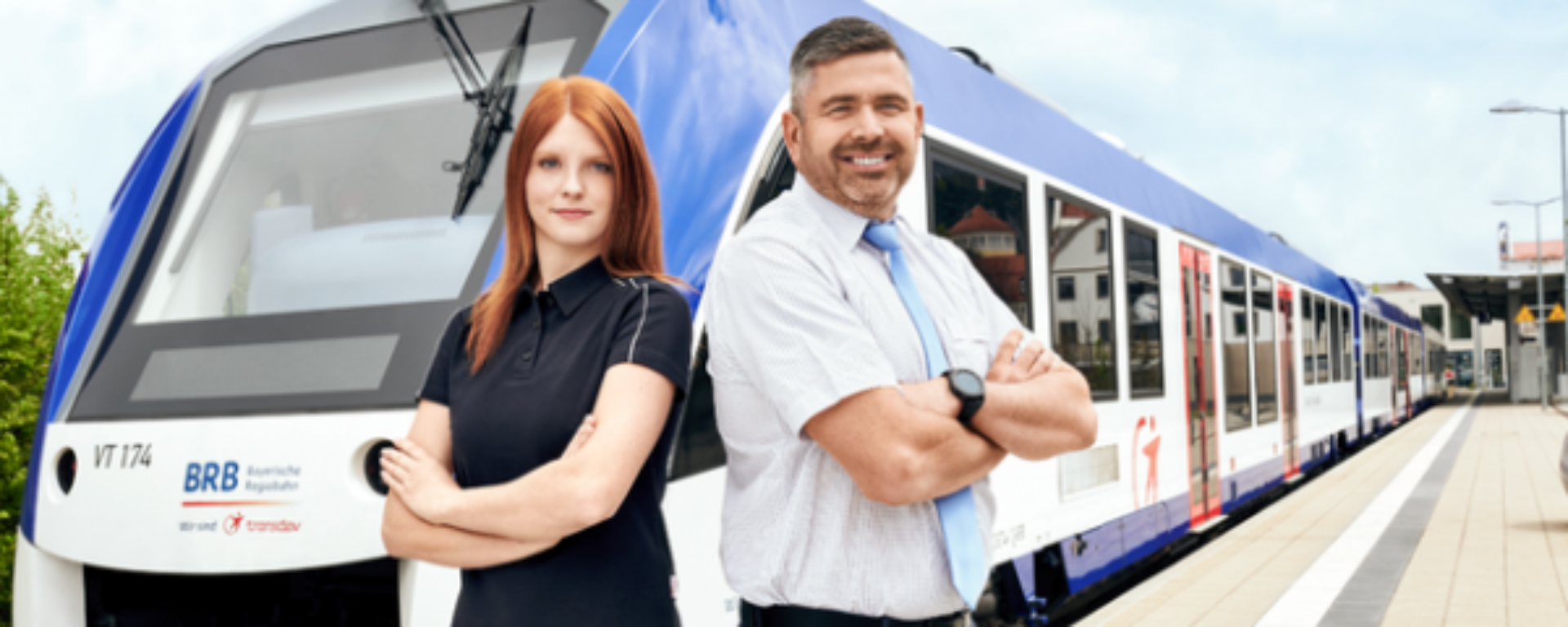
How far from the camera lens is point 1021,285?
5.44 m

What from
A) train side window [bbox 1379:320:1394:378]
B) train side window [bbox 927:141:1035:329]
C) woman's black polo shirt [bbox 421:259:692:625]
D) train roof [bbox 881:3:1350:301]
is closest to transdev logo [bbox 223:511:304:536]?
woman's black polo shirt [bbox 421:259:692:625]

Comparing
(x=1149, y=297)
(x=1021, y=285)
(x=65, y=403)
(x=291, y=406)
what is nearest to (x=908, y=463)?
(x=291, y=406)

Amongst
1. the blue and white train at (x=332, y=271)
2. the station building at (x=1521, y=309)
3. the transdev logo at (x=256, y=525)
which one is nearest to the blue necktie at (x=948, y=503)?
the blue and white train at (x=332, y=271)

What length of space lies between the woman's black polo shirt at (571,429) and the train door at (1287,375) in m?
10.5

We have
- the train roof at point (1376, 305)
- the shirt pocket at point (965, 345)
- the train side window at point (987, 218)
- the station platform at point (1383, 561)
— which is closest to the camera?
the shirt pocket at point (965, 345)

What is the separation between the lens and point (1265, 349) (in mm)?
10891

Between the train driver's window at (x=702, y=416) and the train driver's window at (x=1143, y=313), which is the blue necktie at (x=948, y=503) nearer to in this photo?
the train driver's window at (x=702, y=416)

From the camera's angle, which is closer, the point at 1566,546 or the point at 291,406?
the point at 291,406

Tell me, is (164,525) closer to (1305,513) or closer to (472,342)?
(472,342)

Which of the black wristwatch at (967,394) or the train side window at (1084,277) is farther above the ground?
the train side window at (1084,277)

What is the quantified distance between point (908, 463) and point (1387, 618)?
4857 mm

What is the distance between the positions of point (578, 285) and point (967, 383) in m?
0.68

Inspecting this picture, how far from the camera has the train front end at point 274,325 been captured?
3.12m

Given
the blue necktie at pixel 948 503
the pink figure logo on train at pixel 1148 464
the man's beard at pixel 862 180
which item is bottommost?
the pink figure logo on train at pixel 1148 464
